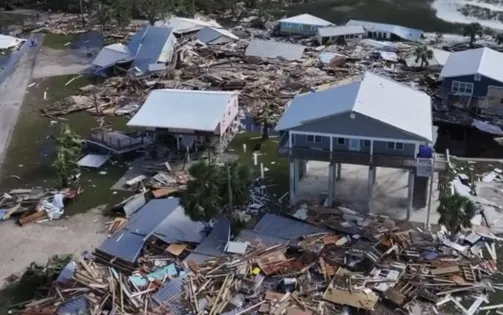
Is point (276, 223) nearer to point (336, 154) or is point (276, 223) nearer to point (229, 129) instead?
point (336, 154)

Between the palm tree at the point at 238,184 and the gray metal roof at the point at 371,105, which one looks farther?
the gray metal roof at the point at 371,105

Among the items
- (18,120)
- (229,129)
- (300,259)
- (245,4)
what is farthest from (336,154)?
(245,4)

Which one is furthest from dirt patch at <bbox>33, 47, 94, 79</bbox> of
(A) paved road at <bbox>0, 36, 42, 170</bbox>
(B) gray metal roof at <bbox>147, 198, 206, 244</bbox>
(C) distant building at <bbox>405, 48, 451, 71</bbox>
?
(B) gray metal roof at <bbox>147, 198, 206, 244</bbox>

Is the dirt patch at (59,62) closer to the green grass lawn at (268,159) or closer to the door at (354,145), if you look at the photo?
the green grass lawn at (268,159)

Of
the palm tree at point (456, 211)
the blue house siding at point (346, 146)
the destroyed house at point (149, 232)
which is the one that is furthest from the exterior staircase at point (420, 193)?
the destroyed house at point (149, 232)

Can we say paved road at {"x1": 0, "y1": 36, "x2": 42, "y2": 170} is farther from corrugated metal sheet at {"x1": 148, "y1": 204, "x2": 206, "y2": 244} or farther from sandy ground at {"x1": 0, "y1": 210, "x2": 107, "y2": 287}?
corrugated metal sheet at {"x1": 148, "y1": 204, "x2": 206, "y2": 244}

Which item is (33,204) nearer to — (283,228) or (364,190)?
(283,228)

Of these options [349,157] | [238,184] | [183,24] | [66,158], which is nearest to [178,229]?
[238,184]
